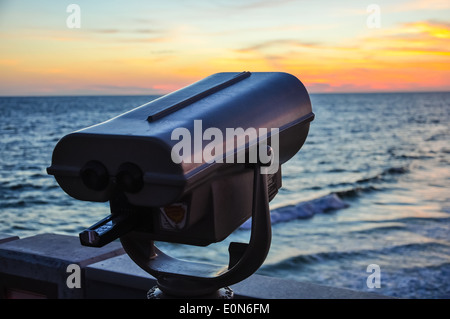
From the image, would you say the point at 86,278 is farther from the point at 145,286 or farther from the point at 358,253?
the point at 358,253

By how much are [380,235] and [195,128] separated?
10246mm

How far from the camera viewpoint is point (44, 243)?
2932 millimetres

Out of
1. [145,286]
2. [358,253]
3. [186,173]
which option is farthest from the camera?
[358,253]

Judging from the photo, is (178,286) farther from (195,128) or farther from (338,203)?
(338,203)

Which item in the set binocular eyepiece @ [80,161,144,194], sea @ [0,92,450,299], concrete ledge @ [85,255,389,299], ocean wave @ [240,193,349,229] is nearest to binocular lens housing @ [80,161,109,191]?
binocular eyepiece @ [80,161,144,194]

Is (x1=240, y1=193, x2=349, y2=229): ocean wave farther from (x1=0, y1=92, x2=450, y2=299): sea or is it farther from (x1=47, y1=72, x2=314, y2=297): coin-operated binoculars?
(x1=47, y1=72, x2=314, y2=297): coin-operated binoculars

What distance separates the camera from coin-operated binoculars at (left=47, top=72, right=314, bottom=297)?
1220mm

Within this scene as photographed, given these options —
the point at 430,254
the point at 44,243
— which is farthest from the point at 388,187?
the point at 44,243

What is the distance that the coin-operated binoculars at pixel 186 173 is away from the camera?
1.22m

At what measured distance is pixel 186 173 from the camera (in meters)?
1.21

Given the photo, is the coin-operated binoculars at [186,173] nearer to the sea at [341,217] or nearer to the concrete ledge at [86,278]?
the sea at [341,217]

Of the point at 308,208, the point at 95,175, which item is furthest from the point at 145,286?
the point at 308,208

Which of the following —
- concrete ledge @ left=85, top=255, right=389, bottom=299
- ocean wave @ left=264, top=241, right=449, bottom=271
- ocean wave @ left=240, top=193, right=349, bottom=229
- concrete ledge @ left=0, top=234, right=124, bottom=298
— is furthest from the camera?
ocean wave @ left=240, top=193, right=349, bottom=229

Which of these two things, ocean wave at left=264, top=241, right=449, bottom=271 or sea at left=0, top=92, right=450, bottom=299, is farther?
ocean wave at left=264, top=241, right=449, bottom=271
